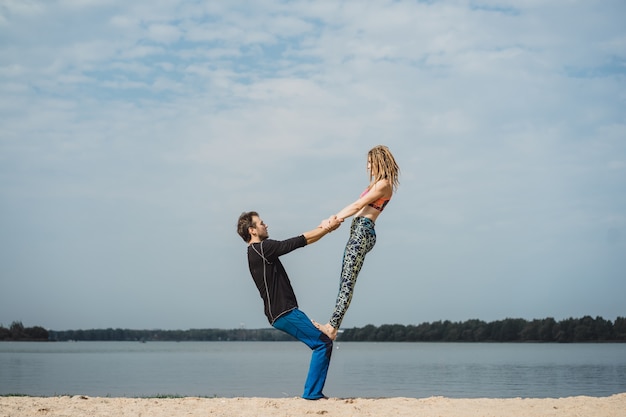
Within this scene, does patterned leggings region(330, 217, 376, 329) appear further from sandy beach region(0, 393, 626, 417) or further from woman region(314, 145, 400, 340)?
sandy beach region(0, 393, 626, 417)

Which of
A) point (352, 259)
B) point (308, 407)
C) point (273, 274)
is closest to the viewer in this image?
point (308, 407)

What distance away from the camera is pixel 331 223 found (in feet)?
29.8

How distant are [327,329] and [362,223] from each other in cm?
141

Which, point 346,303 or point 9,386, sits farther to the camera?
point 9,386

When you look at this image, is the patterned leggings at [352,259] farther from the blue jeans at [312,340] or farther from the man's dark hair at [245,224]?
the man's dark hair at [245,224]

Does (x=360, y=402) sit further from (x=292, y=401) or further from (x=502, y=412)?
(x=502, y=412)

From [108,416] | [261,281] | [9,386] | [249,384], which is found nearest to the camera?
[108,416]

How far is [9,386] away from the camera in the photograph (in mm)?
27688

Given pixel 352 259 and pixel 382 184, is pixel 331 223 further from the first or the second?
pixel 382 184

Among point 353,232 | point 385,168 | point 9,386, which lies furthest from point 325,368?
point 9,386

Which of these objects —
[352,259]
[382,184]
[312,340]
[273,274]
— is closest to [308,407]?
[312,340]

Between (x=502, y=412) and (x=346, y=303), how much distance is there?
2278 millimetres

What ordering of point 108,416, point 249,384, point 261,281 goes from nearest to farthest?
point 108,416, point 261,281, point 249,384

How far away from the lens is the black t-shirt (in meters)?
8.86
